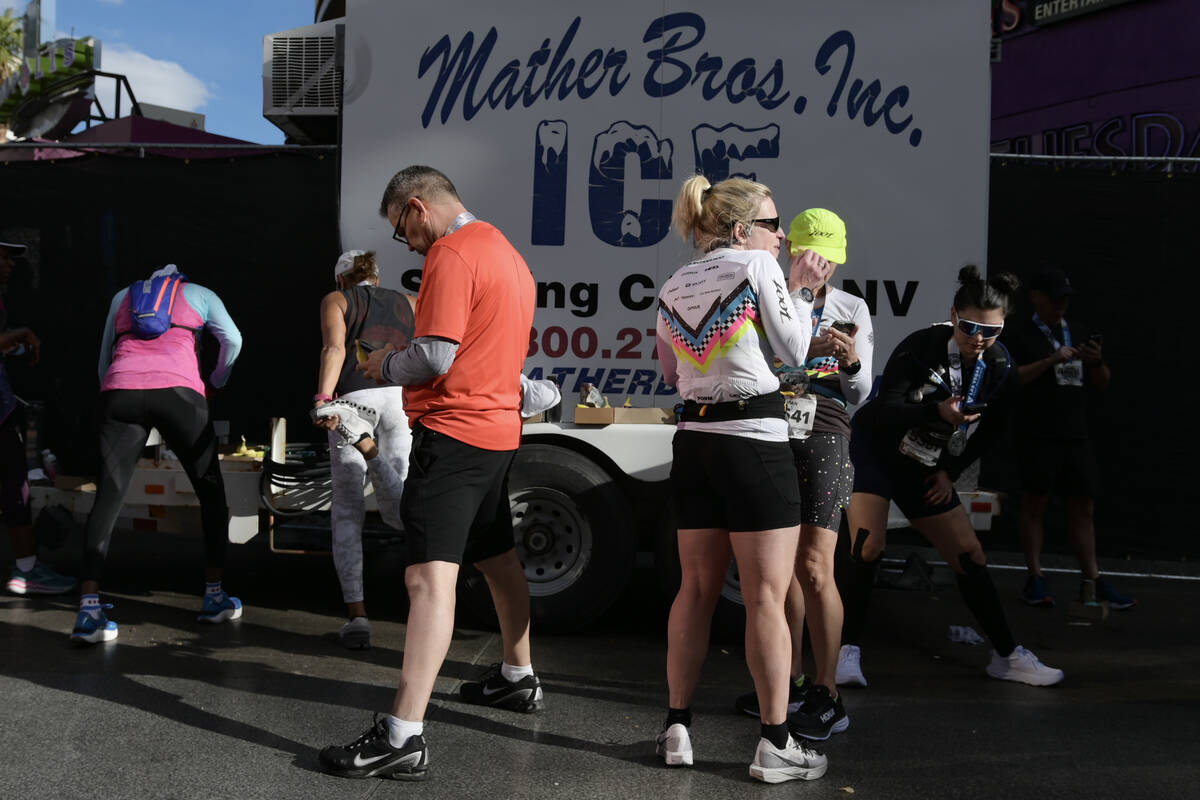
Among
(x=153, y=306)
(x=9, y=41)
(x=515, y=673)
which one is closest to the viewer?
(x=515, y=673)

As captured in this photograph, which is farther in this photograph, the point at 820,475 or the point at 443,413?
the point at 820,475

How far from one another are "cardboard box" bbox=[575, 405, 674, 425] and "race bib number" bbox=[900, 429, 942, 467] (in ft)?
4.41

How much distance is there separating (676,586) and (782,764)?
1818mm

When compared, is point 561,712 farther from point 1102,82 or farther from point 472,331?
point 1102,82

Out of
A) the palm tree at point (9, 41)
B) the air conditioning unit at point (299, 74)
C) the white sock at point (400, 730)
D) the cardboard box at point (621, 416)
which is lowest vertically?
the white sock at point (400, 730)

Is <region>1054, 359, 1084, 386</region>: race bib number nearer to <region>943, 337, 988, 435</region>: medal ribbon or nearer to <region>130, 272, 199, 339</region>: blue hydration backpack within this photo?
<region>943, 337, 988, 435</region>: medal ribbon

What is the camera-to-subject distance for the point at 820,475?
3.94 m

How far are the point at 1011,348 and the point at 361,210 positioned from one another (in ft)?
12.5

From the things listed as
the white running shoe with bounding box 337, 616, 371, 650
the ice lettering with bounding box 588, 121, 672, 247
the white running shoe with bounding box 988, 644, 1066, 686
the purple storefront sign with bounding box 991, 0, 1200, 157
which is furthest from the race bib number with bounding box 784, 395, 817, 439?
the purple storefront sign with bounding box 991, 0, 1200, 157

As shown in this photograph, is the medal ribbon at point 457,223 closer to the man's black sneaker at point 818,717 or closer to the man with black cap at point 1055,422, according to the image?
the man's black sneaker at point 818,717

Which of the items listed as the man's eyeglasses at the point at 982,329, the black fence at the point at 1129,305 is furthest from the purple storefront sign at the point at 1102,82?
the man's eyeglasses at the point at 982,329

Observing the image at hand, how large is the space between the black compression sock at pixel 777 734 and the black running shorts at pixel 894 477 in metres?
1.41

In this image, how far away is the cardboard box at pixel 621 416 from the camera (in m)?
5.40

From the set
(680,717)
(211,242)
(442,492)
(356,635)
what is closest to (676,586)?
(356,635)
